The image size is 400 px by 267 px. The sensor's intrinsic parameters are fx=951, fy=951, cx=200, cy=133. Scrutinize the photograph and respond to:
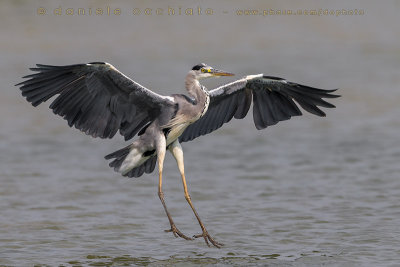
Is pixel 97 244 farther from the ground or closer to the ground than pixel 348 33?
closer to the ground

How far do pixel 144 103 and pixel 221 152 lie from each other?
5027 millimetres

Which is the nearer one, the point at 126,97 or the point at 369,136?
the point at 126,97

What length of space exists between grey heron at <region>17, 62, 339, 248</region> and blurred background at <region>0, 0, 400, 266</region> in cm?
97

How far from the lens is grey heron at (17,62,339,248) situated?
37.1 ft

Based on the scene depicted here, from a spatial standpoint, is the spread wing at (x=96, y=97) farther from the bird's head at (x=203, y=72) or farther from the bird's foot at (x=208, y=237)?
the bird's foot at (x=208, y=237)

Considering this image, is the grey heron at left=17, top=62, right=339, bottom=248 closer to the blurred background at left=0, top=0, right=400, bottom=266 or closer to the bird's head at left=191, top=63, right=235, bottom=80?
the bird's head at left=191, top=63, right=235, bottom=80

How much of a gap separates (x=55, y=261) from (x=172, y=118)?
2.33 meters

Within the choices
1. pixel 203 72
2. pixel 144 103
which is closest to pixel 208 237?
pixel 144 103

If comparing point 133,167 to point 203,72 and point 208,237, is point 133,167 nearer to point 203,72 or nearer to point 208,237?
point 208,237

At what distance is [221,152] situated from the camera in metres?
16.8

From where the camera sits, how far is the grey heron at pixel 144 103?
37.1 feet

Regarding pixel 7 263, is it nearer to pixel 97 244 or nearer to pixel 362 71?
pixel 97 244

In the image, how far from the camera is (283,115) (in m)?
12.8

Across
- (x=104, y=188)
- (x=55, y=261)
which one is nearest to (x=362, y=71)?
(x=104, y=188)
